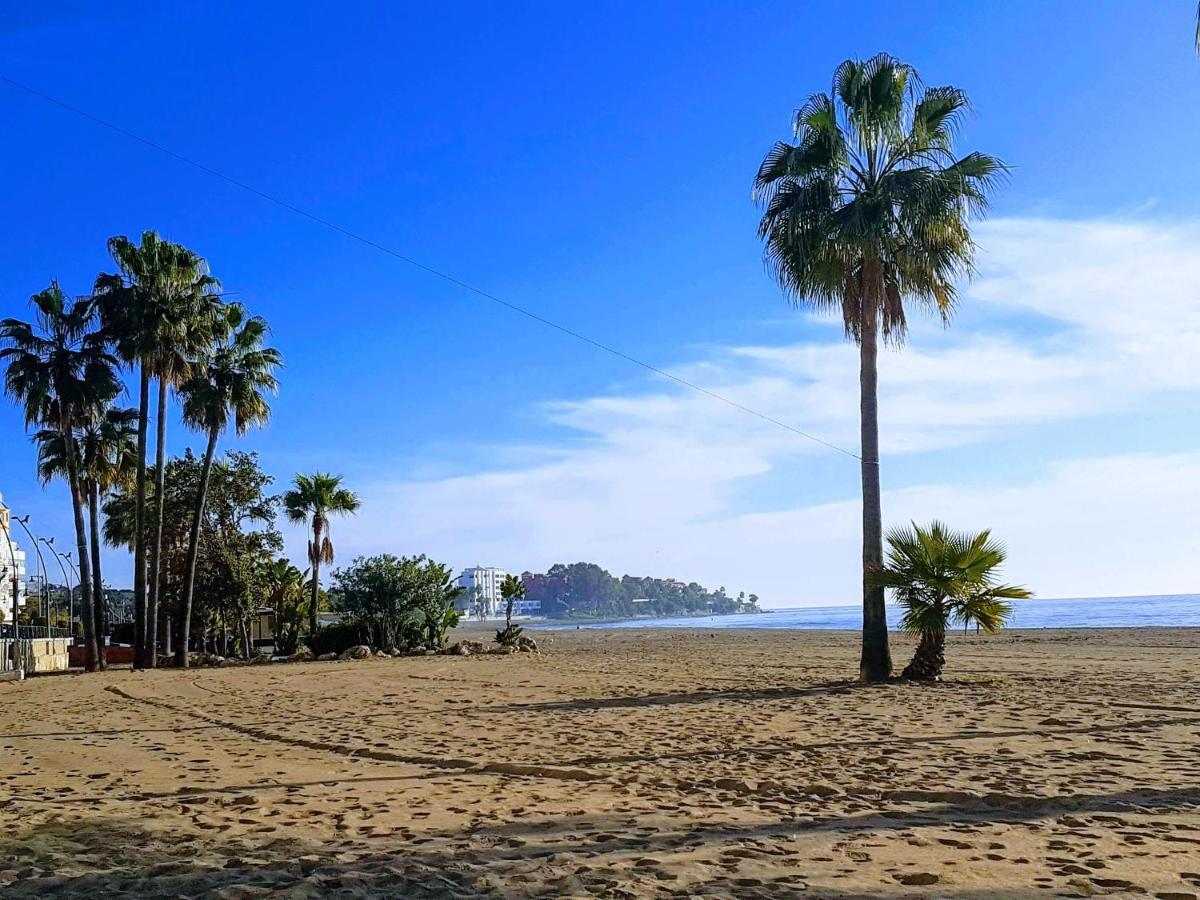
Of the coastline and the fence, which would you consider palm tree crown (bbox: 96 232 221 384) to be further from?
the coastline

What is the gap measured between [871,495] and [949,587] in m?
2.31

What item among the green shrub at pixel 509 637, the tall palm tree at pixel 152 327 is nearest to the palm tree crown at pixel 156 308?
the tall palm tree at pixel 152 327

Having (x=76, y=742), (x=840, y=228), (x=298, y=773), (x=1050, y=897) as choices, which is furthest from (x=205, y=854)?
(x=840, y=228)

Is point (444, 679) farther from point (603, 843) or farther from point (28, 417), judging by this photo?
point (28, 417)

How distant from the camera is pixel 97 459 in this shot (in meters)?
33.9

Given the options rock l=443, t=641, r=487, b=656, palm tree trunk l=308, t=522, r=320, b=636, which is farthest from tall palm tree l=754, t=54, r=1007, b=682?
palm tree trunk l=308, t=522, r=320, b=636

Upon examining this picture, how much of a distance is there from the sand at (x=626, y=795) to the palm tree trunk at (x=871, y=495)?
178cm

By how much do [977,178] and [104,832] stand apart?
16291 millimetres

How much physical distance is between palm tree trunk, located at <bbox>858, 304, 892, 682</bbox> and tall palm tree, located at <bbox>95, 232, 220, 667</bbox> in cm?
2097

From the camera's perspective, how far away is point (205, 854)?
5.74 m

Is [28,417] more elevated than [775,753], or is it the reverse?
[28,417]

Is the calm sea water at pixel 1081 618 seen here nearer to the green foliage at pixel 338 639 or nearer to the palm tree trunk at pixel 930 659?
the palm tree trunk at pixel 930 659

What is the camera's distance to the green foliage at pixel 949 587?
1581cm

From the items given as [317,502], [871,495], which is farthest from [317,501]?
[871,495]
